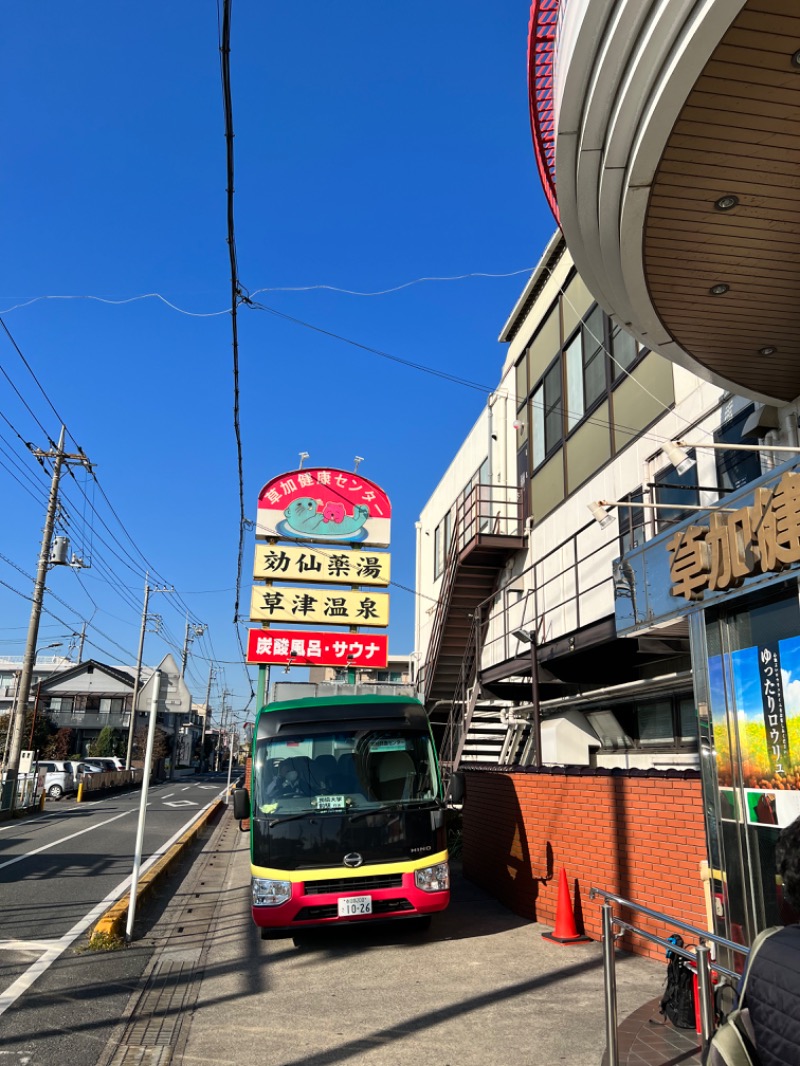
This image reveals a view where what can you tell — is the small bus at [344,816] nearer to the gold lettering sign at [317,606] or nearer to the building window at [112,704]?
the gold lettering sign at [317,606]

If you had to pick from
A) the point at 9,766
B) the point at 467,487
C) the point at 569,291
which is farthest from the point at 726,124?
the point at 9,766

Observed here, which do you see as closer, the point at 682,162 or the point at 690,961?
the point at 690,961

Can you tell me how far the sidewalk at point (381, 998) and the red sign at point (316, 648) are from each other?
30.9 ft

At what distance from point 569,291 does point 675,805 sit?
469 inches

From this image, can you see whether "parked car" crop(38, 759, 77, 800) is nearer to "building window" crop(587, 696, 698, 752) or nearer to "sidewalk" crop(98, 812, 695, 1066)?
"building window" crop(587, 696, 698, 752)

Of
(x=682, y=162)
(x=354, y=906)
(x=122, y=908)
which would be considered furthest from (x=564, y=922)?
(x=682, y=162)

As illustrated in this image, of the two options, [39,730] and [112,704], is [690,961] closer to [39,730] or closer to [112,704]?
[39,730]

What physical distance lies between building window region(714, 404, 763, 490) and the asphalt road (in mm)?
8622

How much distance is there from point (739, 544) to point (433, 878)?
4766 mm

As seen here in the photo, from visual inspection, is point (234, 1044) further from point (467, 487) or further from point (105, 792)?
point (105, 792)

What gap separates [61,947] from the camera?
7.96 m

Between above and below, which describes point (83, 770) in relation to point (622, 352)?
below

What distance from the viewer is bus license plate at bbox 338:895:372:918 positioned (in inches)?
310

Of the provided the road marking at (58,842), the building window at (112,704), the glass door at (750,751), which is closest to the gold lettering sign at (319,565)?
the road marking at (58,842)
